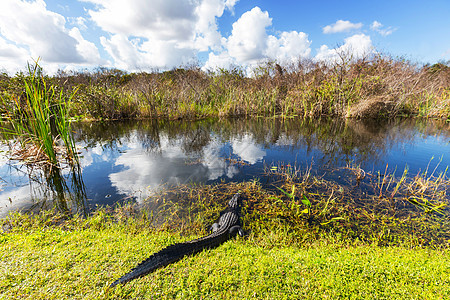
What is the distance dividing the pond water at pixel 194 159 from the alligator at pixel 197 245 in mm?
1310

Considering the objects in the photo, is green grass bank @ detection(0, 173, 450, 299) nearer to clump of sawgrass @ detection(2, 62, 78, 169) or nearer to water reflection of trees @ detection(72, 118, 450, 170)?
clump of sawgrass @ detection(2, 62, 78, 169)

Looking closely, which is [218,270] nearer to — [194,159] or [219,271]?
[219,271]

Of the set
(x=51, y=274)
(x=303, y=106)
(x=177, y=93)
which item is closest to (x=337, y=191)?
(x=51, y=274)

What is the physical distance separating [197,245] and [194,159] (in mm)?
3628

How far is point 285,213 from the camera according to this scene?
325cm

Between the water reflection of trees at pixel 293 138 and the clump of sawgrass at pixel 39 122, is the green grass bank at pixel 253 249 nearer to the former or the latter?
the clump of sawgrass at pixel 39 122

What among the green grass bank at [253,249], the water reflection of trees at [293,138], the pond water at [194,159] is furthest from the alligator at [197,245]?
the water reflection of trees at [293,138]

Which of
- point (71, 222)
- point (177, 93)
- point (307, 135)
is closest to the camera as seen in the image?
point (71, 222)

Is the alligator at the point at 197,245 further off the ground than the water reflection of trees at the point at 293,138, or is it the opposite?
the water reflection of trees at the point at 293,138

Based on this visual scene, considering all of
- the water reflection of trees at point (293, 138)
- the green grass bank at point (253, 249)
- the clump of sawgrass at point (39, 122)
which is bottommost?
the green grass bank at point (253, 249)

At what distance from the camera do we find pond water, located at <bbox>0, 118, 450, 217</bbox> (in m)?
3.78

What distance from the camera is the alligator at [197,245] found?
5.90 ft

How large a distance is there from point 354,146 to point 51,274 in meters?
8.38

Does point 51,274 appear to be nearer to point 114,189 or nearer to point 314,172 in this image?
point 114,189
